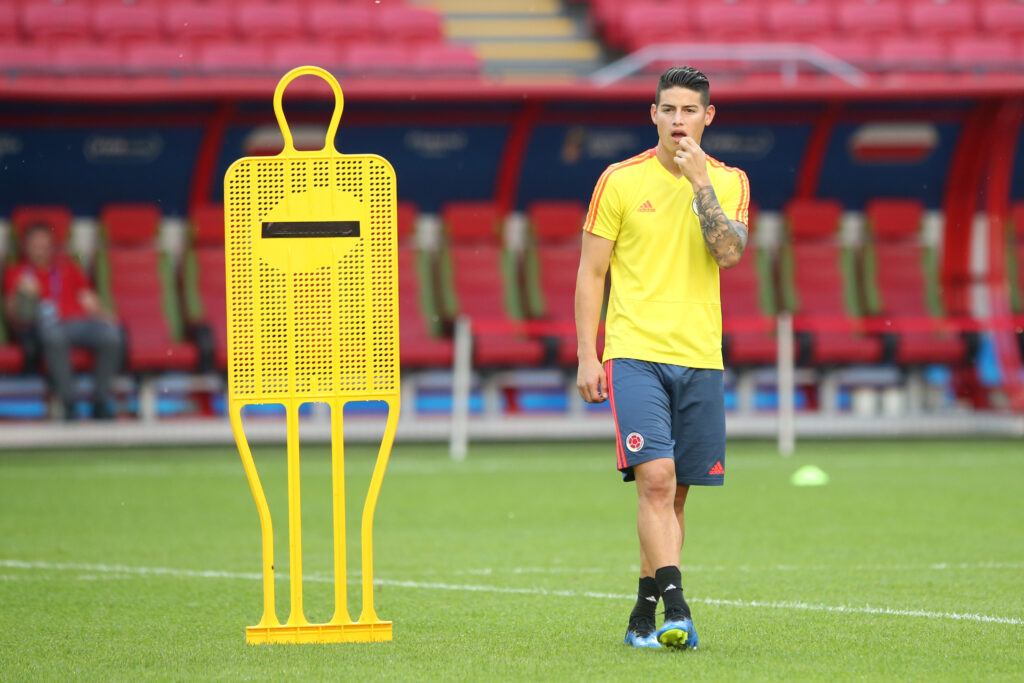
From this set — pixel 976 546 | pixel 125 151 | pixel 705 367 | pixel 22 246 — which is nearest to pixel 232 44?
pixel 125 151

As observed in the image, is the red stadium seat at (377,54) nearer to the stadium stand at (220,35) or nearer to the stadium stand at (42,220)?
the stadium stand at (220,35)

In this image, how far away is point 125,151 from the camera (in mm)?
15977

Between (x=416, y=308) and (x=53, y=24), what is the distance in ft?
17.7

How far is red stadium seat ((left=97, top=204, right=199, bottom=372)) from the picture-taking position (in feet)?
49.1

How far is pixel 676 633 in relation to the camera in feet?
16.3

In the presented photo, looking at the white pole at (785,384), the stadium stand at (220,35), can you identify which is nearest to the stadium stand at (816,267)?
the white pole at (785,384)

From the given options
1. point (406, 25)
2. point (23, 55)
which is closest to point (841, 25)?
point (406, 25)

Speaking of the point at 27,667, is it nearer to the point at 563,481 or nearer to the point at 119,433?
the point at 563,481

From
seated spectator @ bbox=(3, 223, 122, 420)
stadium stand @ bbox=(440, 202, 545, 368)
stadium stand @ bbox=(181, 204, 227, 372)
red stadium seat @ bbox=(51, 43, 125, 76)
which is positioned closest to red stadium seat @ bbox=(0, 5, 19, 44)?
red stadium seat @ bbox=(51, 43, 125, 76)

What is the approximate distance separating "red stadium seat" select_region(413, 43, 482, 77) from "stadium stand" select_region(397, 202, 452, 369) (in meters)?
1.56

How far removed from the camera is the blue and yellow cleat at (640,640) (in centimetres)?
514

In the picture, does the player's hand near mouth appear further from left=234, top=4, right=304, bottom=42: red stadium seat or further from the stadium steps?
left=234, top=4, right=304, bottom=42: red stadium seat

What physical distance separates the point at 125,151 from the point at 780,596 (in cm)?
1121

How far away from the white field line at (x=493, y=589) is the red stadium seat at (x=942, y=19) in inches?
553
